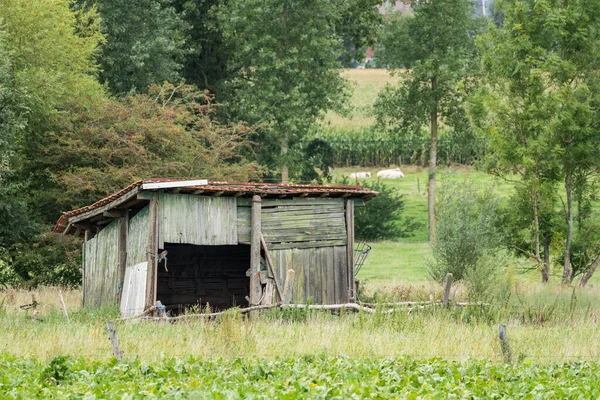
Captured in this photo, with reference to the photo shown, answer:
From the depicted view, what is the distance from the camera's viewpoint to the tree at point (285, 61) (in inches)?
1654

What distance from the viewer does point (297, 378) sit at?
12883 millimetres

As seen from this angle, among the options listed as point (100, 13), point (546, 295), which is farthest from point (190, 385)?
point (100, 13)

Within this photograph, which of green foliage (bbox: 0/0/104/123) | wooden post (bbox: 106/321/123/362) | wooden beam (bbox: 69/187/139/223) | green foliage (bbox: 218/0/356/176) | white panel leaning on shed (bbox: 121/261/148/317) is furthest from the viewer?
green foliage (bbox: 218/0/356/176)

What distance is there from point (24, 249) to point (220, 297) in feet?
21.9

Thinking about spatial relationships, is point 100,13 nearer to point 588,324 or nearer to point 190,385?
point 588,324

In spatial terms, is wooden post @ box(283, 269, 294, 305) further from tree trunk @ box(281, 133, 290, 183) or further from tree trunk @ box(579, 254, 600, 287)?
Result: tree trunk @ box(281, 133, 290, 183)

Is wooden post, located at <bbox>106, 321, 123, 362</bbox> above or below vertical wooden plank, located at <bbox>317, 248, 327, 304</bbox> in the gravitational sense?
below

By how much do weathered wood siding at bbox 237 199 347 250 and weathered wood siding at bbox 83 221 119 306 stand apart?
3963mm

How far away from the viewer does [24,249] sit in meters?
31.1

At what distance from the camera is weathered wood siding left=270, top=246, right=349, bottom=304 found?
23.3 meters

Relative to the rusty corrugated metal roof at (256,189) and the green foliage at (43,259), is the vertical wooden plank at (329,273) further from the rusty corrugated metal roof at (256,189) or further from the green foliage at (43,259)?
the green foliage at (43,259)

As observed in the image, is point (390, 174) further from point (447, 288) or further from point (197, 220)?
point (447, 288)

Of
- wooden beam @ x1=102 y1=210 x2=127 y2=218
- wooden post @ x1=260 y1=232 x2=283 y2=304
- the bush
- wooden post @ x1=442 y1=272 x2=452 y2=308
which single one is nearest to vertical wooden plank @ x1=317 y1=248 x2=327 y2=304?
wooden post @ x1=260 y1=232 x2=283 y2=304

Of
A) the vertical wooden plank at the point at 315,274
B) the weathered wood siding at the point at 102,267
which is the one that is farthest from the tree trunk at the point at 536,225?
the weathered wood siding at the point at 102,267
